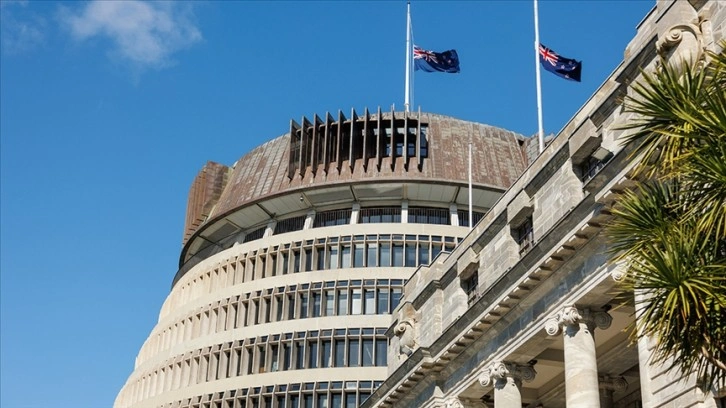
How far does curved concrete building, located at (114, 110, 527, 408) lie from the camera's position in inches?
3255

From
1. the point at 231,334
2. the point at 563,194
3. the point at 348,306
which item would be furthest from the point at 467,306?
the point at 231,334

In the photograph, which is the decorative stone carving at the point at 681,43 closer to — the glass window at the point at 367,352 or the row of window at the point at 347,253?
the row of window at the point at 347,253

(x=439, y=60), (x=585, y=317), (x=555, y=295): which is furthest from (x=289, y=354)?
(x=585, y=317)

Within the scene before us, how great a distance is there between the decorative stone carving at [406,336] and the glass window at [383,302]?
33122mm

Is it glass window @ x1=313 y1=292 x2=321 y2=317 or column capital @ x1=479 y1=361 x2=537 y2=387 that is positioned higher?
glass window @ x1=313 y1=292 x2=321 y2=317

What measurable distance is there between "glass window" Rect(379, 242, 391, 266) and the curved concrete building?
0.28ft

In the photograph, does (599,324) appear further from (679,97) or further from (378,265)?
(378,265)

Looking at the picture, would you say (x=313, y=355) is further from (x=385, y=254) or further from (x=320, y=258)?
(x=385, y=254)

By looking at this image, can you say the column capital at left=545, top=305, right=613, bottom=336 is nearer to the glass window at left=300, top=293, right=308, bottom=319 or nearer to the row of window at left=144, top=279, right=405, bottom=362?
the row of window at left=144, top=279, right=405, bottom=362

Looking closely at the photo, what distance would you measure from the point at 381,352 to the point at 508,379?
42979mm

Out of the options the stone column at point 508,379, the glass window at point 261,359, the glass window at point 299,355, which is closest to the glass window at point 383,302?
the glass window at point 299,355

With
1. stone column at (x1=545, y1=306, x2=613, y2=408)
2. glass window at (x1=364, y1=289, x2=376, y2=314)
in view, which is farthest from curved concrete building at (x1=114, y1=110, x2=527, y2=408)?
stone column at (x1=545, y1=306, x2=613, y2=408)

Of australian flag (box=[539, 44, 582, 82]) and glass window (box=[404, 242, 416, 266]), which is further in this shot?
glass window (box=[404, 242, 416, 266])

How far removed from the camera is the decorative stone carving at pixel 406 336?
4812 cm
